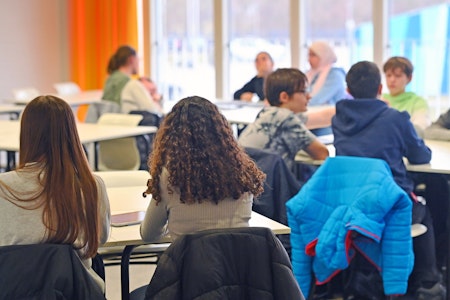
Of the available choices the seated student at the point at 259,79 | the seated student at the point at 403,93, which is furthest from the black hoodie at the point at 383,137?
the seated student at the point at 259,79

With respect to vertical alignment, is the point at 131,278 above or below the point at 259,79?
below

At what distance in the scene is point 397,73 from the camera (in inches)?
197

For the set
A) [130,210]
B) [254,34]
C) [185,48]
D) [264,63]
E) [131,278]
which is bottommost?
[131,278]

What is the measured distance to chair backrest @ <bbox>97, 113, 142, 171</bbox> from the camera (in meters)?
5.67

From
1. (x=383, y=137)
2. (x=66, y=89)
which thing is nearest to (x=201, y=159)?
(x=383, y=137)

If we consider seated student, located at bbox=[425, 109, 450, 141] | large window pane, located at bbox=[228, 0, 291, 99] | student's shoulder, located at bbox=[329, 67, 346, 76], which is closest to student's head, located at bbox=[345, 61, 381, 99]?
seated student, located at bbox=[425, 109, 450, 141]

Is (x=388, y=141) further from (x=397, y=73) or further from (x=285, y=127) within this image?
(x=397, y=73)

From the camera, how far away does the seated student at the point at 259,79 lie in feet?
22.7

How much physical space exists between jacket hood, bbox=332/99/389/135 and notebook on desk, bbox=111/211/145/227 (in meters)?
1.25

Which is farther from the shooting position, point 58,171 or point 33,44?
point 33,44

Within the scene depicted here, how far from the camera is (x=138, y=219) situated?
113 inches

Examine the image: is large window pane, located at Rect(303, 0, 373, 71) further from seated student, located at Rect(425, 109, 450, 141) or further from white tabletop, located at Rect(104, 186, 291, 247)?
white tabletop, located at Rect(104, 186, 291, 247)

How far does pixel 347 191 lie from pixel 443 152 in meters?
0.95

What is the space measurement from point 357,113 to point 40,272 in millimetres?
2024
